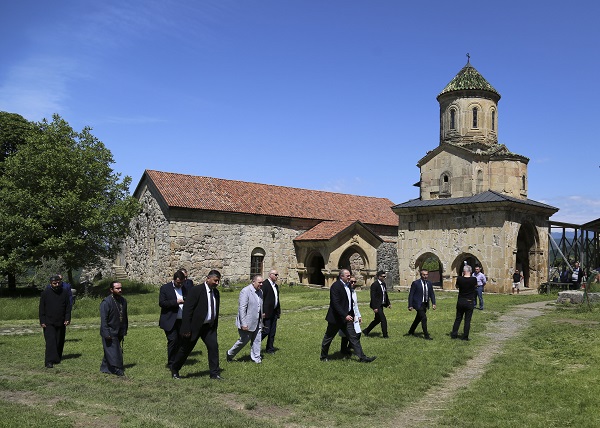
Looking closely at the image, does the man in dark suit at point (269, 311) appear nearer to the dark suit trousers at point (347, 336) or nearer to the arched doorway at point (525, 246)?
A: the dark suit trousers at point (347, 336)

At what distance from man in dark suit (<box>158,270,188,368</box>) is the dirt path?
4.27 metres

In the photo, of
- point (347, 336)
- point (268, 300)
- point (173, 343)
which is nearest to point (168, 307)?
point (173, 343)

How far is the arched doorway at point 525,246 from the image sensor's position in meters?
27.2

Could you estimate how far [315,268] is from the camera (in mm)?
34219

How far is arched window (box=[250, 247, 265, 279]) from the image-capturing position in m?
31.8

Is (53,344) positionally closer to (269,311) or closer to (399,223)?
(269,311)

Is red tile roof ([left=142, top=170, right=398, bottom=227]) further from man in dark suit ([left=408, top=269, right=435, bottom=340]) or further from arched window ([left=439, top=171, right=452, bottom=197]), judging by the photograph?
man in dark suit ([left=408, top=269, right=435, bottom=340])

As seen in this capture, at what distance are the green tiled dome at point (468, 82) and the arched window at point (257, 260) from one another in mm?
13528

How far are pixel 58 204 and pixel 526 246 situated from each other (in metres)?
23.0

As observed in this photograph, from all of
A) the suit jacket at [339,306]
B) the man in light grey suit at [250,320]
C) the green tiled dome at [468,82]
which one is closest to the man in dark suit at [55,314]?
the man in light grey suit at [250,320]

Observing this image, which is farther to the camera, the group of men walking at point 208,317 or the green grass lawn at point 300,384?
the group of men walking at point 208,317

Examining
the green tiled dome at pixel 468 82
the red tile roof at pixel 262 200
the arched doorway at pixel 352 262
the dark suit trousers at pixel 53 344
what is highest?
the green tiled dome at pixel 468 82

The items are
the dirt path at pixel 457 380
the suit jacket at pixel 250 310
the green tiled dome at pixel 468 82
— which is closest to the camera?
the dirt path at pixel 457 380

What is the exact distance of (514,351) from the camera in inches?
437
